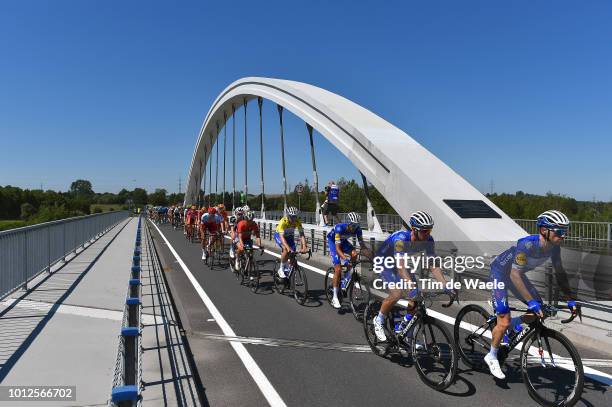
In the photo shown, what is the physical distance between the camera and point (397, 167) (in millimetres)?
13945

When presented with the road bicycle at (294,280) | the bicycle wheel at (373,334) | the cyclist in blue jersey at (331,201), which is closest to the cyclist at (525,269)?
the bicycle wheel at (373,334)

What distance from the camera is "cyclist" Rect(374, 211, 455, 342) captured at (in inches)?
194

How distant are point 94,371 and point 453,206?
31.4 feet

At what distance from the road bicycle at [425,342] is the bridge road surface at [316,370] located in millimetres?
161

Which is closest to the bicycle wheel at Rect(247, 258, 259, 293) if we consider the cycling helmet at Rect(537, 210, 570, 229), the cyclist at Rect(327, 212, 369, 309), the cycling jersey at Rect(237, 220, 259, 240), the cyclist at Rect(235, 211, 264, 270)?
the cyclist at Rect(235, 211, 264, 270)

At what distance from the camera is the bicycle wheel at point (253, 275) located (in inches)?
401

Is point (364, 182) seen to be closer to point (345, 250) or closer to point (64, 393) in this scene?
point (345, 250)

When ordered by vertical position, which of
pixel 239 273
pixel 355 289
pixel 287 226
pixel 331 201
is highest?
pixel 331 201

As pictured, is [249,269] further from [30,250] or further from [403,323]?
[403,323]

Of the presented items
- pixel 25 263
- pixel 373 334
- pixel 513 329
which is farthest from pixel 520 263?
pixel 25 263

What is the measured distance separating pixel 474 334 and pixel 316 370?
5.88 ft

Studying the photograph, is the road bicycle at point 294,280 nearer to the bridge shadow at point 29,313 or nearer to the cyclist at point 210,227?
the bridge shadow at point 29,313

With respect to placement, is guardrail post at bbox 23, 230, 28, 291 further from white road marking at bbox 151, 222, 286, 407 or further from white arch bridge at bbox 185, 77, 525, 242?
white arch bridge at bbox 185, 77, 525, 242

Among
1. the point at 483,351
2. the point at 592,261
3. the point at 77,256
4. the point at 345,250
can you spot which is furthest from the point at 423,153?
the point at 77,256
